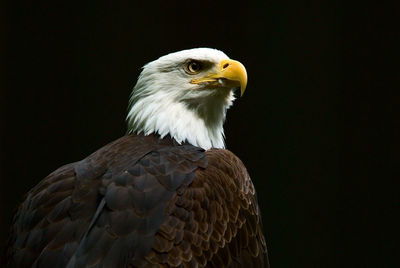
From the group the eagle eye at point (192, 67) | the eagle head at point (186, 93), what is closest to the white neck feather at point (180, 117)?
the eagle head at point (186, 93)

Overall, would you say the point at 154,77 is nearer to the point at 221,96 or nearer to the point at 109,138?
the point at 221,96

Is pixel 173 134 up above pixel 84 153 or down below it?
above

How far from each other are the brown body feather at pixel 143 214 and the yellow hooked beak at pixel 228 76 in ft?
1.22

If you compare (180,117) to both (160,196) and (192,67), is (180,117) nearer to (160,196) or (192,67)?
(192,67)

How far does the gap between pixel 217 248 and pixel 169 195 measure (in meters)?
0.28

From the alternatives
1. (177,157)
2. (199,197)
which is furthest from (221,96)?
(199,197)

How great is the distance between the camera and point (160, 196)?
8.52ft

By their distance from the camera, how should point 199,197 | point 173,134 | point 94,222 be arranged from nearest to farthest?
point 94,222 < point 199,197 < point 173,134

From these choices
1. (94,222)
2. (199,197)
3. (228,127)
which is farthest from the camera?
(228,127)

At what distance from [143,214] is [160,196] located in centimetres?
11

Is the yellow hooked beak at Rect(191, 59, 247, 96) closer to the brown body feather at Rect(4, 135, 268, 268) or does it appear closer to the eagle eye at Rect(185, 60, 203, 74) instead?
the eagle eye at Rect(185, 60, 203, 74)

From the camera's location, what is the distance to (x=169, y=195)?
2.61 metres

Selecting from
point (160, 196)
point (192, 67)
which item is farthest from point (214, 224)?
point (192, 67)

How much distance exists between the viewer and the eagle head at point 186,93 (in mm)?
3217
